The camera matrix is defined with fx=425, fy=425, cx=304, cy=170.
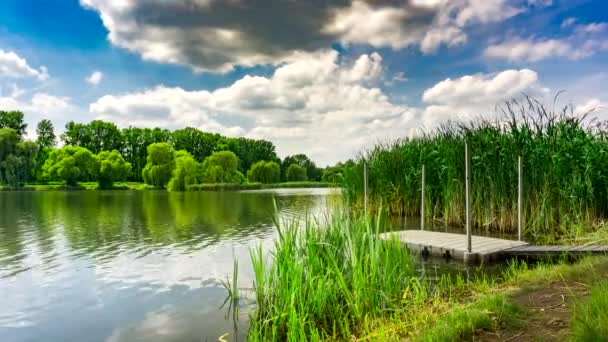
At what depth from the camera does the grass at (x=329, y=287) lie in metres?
4.36

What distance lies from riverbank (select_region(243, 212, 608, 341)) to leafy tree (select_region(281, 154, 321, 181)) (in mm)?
81751

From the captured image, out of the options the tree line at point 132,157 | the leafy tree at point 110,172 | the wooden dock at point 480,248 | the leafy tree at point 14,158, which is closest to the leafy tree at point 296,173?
the tree line at point 132,157

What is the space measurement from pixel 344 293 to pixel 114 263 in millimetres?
6288

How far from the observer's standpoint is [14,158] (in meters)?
48.6

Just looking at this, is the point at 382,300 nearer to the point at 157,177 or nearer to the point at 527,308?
the point at 527,308

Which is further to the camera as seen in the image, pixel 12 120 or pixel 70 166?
pixel 12 120

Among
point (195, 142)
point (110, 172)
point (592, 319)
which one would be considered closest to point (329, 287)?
point (592, 319)

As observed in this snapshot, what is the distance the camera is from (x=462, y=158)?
11812mm

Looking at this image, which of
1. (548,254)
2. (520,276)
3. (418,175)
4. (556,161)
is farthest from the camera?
(418,175)

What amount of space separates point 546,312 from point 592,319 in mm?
830

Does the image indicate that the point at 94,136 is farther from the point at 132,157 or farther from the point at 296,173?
the point at 296,173

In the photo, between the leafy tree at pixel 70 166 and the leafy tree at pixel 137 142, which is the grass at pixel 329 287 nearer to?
the leafy tree at pixel 70 166

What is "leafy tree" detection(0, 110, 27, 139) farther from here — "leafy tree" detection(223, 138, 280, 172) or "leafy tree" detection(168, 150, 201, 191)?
"leafy tree" detection(168, 150, 201, 191)

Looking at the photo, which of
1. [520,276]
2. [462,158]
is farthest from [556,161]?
[520,276]
